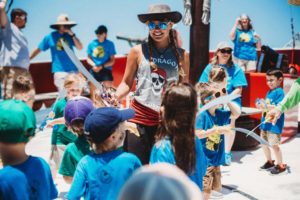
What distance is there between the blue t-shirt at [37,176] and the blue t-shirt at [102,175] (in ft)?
0.43

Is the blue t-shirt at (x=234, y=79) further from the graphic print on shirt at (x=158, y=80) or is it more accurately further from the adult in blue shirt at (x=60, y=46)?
the adult in blue shirt at (x=60, y=46)

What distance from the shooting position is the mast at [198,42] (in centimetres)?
543

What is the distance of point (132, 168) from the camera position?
2098 mm

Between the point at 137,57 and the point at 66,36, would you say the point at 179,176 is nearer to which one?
the point at 137,57

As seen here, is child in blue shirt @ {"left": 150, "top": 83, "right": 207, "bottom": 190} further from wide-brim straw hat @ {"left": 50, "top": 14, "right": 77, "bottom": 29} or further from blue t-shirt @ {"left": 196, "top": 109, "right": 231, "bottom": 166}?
wide-brim straw hat @ {"left": 50, "top": 14, "right": 77, "bottom": 29}

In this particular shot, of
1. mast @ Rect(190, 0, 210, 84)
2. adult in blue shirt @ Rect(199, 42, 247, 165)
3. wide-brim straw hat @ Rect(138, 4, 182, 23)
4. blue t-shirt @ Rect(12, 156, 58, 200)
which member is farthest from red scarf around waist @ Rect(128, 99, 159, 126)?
mast @ Rect(190, 0, 210, 84)

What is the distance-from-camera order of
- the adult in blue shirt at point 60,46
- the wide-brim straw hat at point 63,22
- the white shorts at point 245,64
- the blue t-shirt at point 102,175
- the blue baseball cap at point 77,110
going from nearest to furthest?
→ 1. the blue t-shirt at point 102,175
2. the blue baseball cap at point 77,110
3. the wide-brim straw hat at point 63,22
4. the adult in blue shirt at point 60,46
5. the white shorts at point 245,64

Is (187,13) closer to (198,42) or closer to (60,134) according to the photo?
(198,42)

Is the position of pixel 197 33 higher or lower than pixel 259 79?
higher

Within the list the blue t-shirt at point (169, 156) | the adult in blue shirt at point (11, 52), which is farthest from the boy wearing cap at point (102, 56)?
the blue t-shirt at point (169, 156)

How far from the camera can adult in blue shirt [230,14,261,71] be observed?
768cm

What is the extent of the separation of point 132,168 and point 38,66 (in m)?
7.57

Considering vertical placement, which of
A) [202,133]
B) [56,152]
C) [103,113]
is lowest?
[56,152]

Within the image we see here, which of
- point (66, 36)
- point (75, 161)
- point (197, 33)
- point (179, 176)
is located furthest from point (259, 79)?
point (179, 176)
